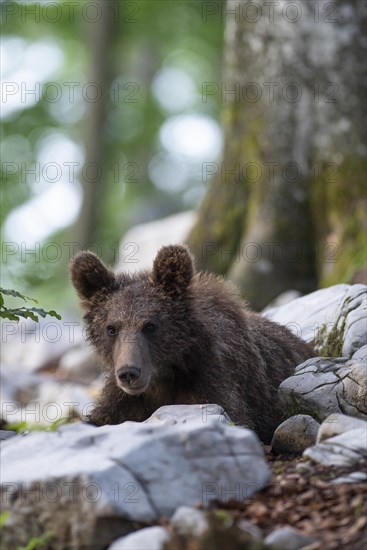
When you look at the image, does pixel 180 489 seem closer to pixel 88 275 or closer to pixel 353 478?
pixel 353 478

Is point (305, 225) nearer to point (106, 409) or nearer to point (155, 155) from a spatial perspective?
point (106, 409)

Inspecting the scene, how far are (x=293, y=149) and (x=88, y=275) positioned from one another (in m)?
4.86

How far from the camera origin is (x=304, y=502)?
4.61 meters

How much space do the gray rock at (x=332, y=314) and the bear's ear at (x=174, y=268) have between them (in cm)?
153

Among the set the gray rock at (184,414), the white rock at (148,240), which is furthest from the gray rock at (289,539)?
the white rock at (148,240)

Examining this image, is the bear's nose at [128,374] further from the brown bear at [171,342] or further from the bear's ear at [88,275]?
the bear's ear at [88,275]

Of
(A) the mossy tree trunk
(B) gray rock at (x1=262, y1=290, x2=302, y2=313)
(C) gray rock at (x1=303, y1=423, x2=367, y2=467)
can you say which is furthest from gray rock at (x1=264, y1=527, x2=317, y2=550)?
(A) the mossy tree trunk

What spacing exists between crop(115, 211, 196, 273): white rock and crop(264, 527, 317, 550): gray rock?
11.0 m

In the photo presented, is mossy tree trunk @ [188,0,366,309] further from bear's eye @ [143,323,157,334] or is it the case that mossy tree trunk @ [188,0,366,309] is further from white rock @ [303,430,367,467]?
white rock @ [303,430,367,467]

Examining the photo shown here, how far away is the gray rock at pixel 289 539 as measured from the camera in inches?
160

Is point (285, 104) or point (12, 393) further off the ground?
point (285, 104)

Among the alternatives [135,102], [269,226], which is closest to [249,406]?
[269,226]

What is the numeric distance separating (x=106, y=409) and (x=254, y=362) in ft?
4.24

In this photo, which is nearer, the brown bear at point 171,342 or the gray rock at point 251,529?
the gray rock at point 251,529
